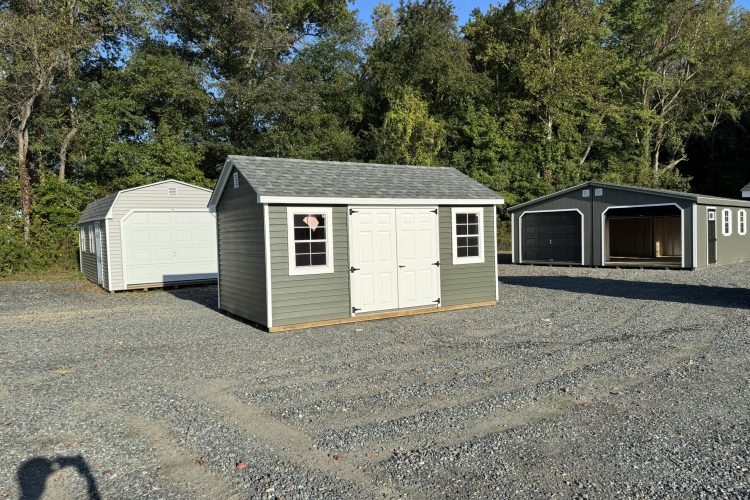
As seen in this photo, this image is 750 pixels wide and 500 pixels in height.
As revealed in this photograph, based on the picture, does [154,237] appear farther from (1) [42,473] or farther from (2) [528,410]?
(2) [528,410]

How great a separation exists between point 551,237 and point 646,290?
8194mm

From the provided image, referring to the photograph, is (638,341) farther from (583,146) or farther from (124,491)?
(583,146)

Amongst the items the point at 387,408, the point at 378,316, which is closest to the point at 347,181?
the point at 378,316

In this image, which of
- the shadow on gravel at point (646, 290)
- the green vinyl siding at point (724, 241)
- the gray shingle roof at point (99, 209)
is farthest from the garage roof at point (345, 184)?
the green vinyl siding at point (724, 241)

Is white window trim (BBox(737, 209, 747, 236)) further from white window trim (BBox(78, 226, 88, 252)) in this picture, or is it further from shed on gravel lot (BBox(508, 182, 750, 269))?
white window trim (BBox(78, 226, 88, 252))

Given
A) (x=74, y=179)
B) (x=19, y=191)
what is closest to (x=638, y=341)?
(x=19, y=191)

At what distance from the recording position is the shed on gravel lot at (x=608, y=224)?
60.0ft

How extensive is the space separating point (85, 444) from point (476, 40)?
111 ft

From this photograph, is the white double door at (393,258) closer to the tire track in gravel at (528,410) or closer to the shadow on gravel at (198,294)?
the shadow on gravel at (198,294)

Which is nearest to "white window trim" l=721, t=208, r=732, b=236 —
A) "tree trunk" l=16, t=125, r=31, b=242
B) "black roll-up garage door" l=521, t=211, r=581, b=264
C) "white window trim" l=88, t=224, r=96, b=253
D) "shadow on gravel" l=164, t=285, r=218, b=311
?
"black roll-up garage door" l=521, t=211, r=581, b=264

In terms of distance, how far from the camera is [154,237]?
15453 millimetres

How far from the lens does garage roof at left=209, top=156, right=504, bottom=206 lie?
30.6ft

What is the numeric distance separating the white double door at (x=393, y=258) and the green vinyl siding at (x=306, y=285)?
17 centimetres

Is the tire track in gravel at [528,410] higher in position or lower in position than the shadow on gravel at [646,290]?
lower
